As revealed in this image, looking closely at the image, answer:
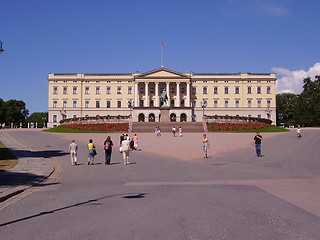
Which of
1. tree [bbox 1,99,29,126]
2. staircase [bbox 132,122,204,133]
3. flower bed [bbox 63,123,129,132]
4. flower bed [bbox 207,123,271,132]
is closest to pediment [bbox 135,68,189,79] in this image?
flower bed [bbox 63,123,129,132]

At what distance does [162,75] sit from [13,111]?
5265 centimetres

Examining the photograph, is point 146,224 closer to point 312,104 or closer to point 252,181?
point 252,181

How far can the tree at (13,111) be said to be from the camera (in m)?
120

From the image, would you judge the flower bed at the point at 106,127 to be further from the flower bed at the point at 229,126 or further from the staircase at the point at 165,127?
the flower bed at the point at 229,126

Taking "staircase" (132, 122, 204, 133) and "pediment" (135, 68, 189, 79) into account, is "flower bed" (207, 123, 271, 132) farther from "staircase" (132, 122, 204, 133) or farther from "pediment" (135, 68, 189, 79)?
"pediment" (135, 68, 189, 79)

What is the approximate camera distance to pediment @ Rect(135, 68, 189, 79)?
10519 cm

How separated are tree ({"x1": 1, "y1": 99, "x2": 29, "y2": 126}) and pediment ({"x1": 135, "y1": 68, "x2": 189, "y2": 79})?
45.6 meters

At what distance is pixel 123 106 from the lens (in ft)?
364

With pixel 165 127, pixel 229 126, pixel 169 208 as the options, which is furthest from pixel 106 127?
pixel 169 208

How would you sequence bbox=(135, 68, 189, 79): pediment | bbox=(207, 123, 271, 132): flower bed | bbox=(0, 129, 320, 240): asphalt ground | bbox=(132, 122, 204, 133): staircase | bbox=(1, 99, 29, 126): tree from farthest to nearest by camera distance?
bbox=(1, 99, 29, 126): tree → bbox=(135, 68, 189, 79): pediment → bbox=(207, 123, 271, 132): flower bed → bbox=(132, 122, 204, 133): staircase → bbox=(0, 129, 320, 240): asphalt ground

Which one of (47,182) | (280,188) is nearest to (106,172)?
(47,182)

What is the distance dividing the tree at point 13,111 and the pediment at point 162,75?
45650 mm

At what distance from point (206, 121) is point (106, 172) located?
58122 millimetres

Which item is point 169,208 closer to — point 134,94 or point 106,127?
point 106,127
